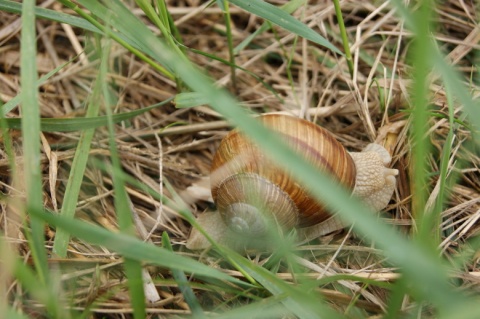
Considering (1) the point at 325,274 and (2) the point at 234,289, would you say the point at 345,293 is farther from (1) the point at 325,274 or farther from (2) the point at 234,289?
(2) the point at 234,289

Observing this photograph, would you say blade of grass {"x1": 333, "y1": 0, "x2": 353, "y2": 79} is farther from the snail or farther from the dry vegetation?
the snail

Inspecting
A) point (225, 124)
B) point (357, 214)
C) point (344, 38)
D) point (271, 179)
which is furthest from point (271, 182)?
point (357, 214)

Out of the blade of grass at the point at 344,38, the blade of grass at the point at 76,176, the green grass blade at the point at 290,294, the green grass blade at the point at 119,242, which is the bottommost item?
the green grass blade at the point at 290,294

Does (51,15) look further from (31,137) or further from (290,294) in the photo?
(290,294)

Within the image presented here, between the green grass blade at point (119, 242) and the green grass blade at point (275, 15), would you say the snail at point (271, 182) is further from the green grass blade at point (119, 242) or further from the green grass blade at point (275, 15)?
the green grass blade at point (119, 242)

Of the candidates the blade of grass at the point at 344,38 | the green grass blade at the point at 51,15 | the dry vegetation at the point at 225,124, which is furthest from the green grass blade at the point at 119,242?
the blade of grass at the point at 344,38

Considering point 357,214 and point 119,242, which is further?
point 119,242

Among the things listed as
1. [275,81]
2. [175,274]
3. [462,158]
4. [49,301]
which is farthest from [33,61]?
[462,158]
